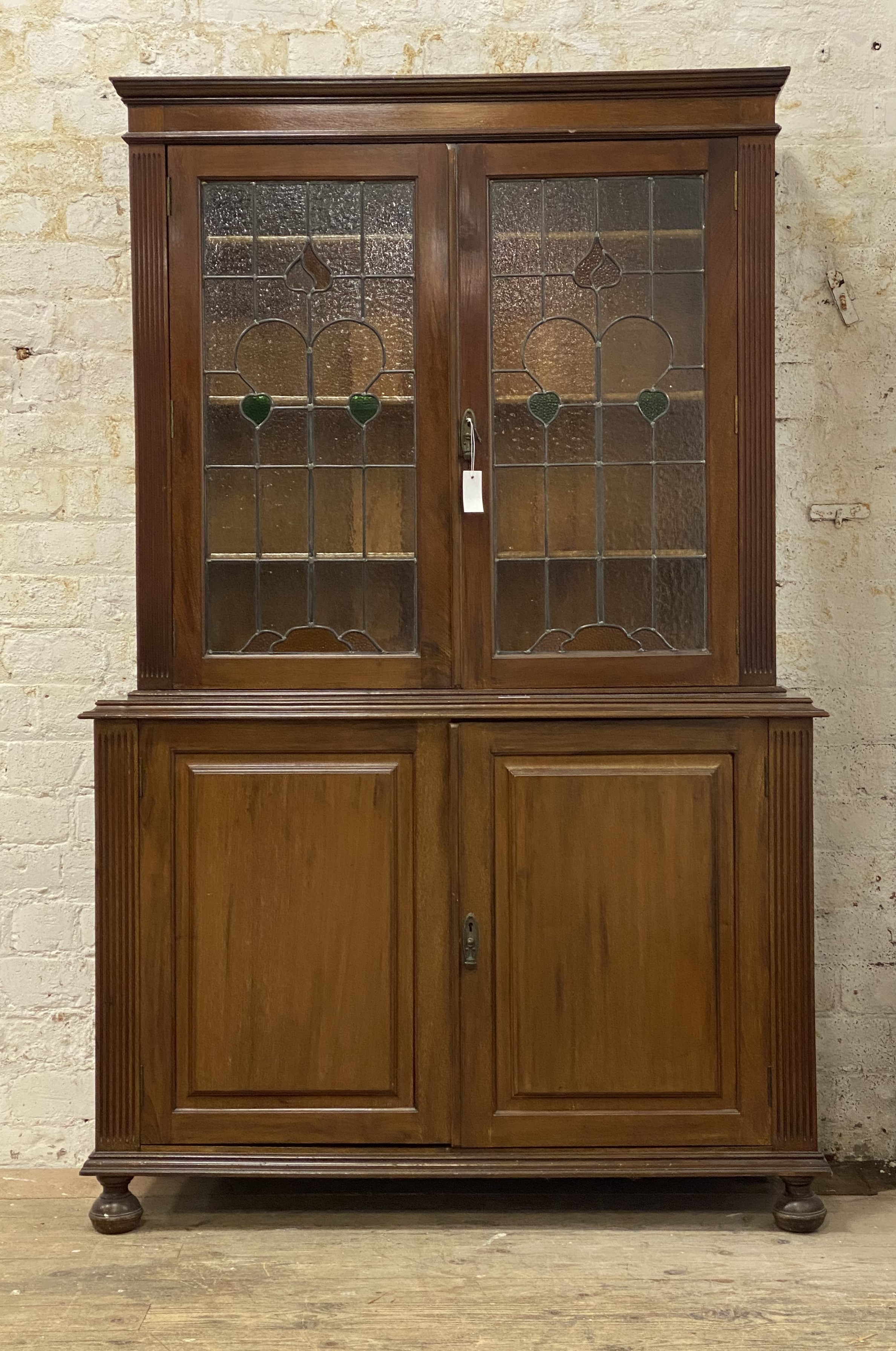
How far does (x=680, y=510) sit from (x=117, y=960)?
1.42m

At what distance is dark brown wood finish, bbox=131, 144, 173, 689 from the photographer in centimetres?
229

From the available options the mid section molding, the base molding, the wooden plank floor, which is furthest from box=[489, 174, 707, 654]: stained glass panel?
the wooden plank floor

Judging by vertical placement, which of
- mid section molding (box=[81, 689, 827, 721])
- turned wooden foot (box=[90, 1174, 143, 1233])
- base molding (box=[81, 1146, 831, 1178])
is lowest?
turned wooden foot (box=[90, 1174, 143, 1233])

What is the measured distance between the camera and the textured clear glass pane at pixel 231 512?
7.65 feet

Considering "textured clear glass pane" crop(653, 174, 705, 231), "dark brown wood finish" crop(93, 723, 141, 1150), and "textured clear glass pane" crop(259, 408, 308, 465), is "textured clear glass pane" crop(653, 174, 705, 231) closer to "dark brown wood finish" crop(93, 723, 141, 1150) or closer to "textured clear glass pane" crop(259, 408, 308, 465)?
"textured clear glass pane" crop(259, 408, 308, 465)

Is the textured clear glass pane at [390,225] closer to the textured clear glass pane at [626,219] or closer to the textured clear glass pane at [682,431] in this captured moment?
the textured clear glass pane at [626,219]

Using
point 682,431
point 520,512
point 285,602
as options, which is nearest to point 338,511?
point 285,602

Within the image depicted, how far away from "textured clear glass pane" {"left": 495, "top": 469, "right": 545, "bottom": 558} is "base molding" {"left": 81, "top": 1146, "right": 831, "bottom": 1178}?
3.86 ft

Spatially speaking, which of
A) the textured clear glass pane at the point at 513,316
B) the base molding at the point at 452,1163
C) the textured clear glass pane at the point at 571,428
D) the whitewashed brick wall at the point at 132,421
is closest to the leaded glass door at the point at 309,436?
the textured clear glass pane at the point at 513,316

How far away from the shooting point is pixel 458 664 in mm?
2324

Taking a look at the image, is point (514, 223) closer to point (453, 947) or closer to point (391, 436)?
point (391, 436)

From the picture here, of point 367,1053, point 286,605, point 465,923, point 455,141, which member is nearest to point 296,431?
point 286,605

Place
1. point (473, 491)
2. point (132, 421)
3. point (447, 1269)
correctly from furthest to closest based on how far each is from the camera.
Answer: point (132, 421) < point (473, 491) < point (447, 1269)

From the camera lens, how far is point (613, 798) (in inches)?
90.2
